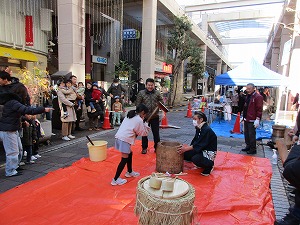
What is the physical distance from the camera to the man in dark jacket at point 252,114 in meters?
6.05

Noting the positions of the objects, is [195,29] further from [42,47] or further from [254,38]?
[254,38]

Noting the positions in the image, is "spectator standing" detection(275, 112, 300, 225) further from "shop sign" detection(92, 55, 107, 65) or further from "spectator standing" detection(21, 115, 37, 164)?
"shop sign" detection(92, 55, 107, 65)

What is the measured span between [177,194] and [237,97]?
1220 centimetres

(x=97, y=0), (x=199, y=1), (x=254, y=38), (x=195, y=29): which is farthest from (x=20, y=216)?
(x=254, y=38)

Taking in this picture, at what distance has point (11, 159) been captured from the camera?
4227 mm

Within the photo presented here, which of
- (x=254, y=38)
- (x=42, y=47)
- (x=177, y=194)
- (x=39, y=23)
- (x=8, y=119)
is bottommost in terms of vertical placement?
(x=177, y=194)

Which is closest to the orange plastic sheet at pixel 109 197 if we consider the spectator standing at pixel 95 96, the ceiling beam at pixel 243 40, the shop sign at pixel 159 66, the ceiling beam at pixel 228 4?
the spectator standing at pixel 95 96

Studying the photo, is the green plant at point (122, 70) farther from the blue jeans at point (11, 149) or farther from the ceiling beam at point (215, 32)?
the ceiling beam at point (215, 32)

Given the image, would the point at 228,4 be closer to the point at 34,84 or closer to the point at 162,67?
the point at 162,67

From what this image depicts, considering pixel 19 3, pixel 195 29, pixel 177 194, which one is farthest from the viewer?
pixel 195 29

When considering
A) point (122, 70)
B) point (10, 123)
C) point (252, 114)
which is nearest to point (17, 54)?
point (122, 70)

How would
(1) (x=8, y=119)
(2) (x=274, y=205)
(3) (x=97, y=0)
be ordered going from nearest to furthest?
(2) (x=274, y=205) < (1) (x=8, y=119) < (3) (x=97, y=0)

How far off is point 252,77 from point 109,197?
787 cm

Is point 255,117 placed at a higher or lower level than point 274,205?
higher
